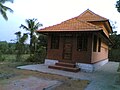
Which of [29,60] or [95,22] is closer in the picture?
[95,22]

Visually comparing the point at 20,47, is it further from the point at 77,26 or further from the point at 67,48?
the point at 77,26

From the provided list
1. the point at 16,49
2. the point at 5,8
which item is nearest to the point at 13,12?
the point at 5,8

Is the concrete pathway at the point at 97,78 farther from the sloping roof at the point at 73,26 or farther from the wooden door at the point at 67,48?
the sloping roof at the point at 73,26

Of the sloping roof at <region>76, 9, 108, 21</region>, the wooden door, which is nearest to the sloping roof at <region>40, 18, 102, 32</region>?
the wooden door

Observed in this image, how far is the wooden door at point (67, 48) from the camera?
14.8m

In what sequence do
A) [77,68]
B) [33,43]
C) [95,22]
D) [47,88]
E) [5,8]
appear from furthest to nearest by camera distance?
[33,43]
[5,8]
[95,22]
[77,68]
[47,88]

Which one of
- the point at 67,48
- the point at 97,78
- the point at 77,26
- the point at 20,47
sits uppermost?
the point at 77,26

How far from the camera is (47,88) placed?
26.0ft

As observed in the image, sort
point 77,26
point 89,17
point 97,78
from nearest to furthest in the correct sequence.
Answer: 1. point 97,78
2. point 77,26
3. point 89,17

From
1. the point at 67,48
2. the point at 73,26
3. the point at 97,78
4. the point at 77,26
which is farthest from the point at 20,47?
the point at 97,78

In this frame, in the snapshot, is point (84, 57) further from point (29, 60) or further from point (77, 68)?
point (29, 60)

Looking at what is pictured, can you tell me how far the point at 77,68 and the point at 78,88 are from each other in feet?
17.5

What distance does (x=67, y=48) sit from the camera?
1491 cm

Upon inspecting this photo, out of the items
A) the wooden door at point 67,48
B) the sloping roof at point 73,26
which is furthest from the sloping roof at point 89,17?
the wooden door at point 67,48
